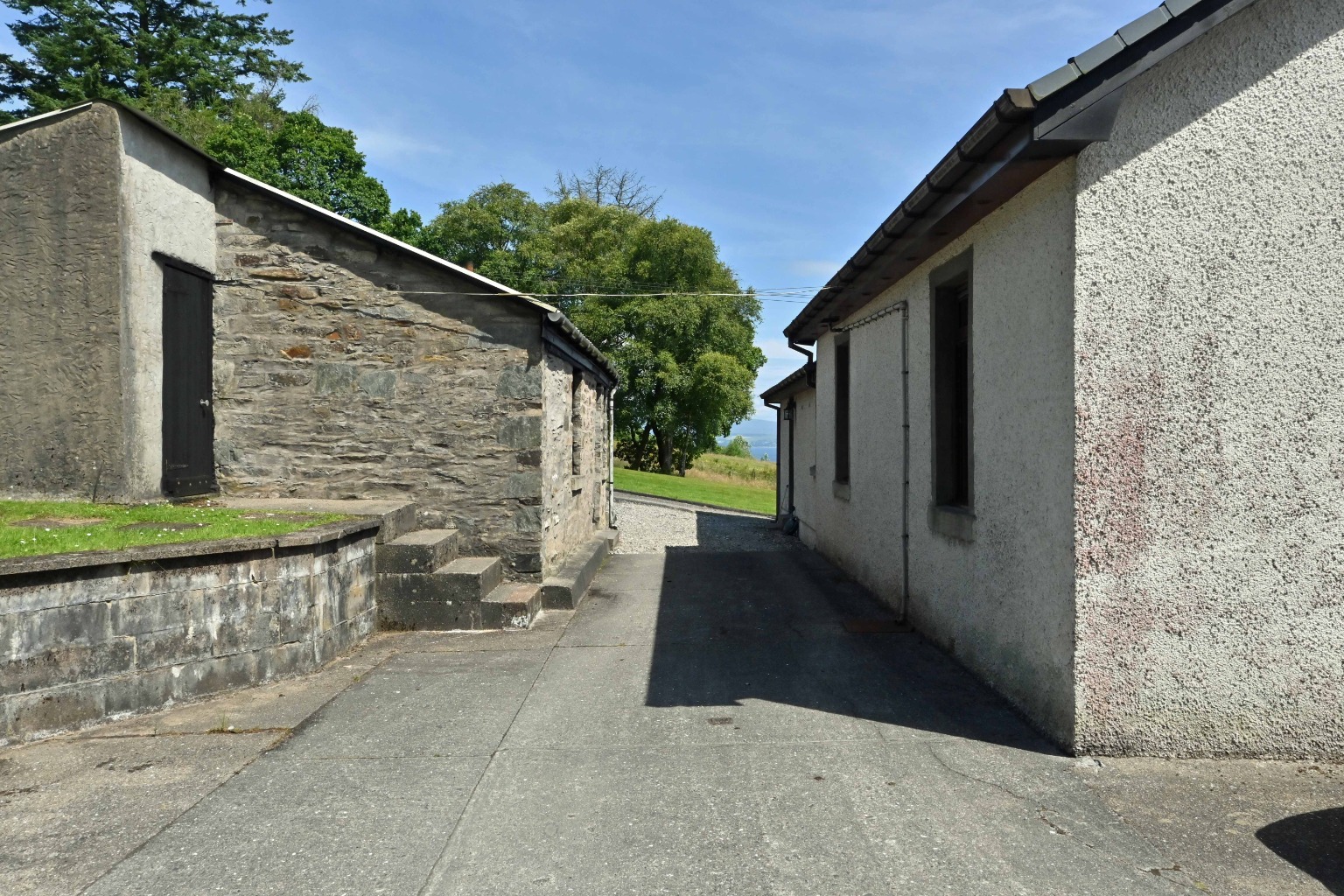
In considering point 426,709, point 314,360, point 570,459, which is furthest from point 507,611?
point 570,459

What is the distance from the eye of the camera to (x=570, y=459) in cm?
1186

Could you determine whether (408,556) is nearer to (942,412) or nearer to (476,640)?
(476,640)

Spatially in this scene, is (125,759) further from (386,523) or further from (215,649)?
(386,523)

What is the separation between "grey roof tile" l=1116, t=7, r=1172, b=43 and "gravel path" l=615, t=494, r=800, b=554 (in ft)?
37.4

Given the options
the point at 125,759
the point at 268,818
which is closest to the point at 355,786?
the point at 268,818

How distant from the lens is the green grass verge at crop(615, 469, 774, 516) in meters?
28.2

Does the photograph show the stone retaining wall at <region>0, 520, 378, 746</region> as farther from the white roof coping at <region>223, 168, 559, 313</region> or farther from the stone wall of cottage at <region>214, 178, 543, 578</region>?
the white roof coping at <region>223, 168, 559, 313</region>

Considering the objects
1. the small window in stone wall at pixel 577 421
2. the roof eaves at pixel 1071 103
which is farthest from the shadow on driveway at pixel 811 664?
the roof eaves at pixel 1071 103

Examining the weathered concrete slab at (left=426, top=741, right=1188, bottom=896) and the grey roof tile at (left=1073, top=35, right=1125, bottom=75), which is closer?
the weathered concrete slab at (left=426, top=741, right=1188, bottom=896)

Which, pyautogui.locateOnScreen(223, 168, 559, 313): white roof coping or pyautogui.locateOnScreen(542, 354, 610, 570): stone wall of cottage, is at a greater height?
pyautogui.locateOnScreen(223, 168, 559, 313): white roof coping

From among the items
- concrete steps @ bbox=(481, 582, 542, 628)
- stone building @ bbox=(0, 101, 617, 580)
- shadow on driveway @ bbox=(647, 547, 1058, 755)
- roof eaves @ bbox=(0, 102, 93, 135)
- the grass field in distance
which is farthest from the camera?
the grass field in distance

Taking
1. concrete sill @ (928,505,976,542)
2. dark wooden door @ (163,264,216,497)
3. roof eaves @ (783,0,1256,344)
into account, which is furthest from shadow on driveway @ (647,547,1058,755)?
dark wooden door @ (163,264,216,497)

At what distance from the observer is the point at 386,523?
8.30 meters

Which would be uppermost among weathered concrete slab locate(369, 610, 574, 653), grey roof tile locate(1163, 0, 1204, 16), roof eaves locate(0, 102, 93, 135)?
roof eaves locate(0, 102, 93, 135)
